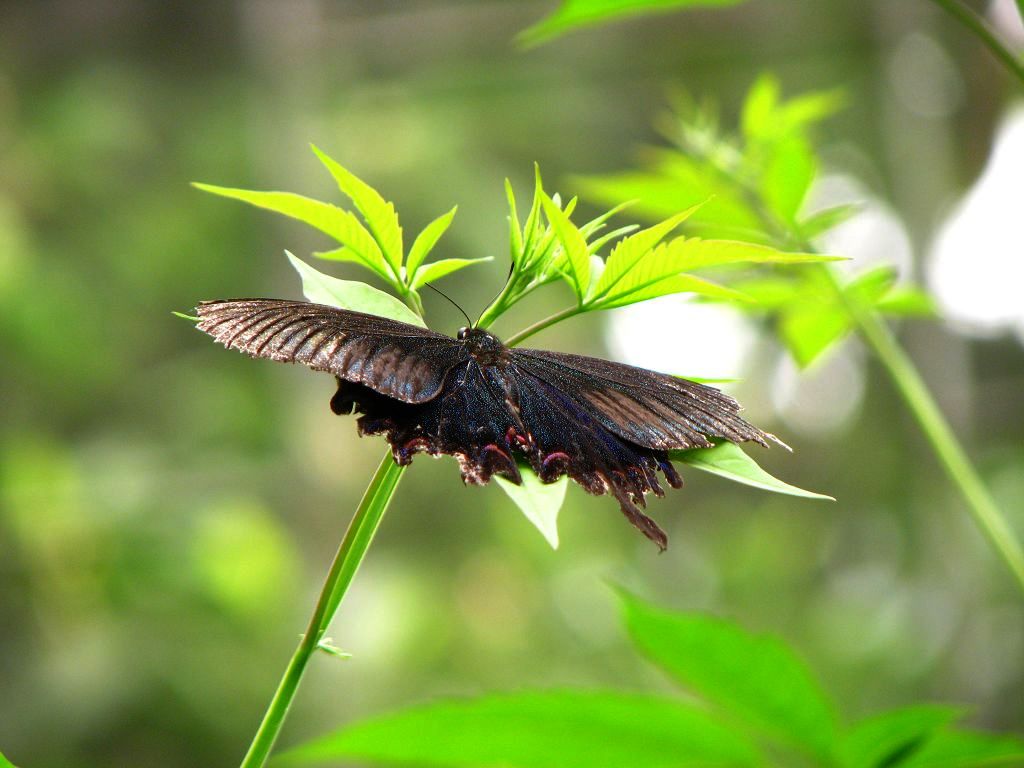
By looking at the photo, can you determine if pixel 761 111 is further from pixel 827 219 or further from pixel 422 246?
pixel 422 246

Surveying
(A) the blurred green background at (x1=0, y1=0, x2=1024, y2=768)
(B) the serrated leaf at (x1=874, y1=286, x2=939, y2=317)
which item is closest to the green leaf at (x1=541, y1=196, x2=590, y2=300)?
(B) the serrated leaf at (x1=874, y1=286, x2=939, y2=317)

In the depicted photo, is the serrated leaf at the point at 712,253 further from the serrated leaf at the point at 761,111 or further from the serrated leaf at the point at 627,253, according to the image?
the serrated leaf at the point at 761,111

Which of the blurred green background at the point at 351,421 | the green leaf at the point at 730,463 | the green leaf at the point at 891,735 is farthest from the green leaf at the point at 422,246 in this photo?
the blurred green background at the point at 351,421

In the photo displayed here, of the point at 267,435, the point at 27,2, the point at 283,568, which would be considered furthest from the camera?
the point at 27,2

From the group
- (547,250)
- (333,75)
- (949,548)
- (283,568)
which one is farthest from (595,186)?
(333,75)

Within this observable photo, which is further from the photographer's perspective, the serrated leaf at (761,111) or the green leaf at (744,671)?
the serrated leaf at (761,111)

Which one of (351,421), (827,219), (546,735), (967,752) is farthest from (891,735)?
(351,421)

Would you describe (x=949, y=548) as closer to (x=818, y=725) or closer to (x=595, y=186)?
(x=595, y=186)
